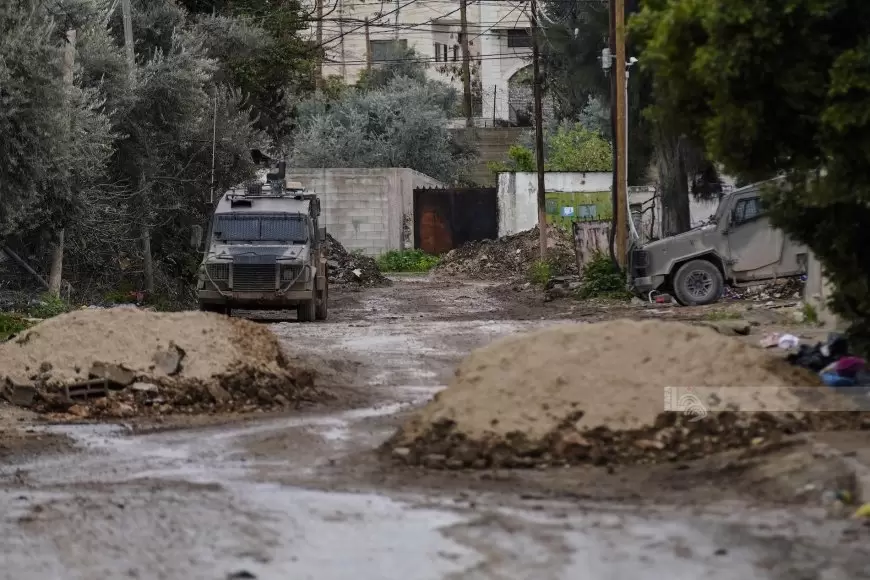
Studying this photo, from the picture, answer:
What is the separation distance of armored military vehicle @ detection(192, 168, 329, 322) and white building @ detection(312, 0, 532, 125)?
4740 centimetres

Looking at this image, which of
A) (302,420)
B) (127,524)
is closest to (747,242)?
(302,420)

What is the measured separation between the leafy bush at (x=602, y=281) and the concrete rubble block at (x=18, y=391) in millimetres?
16184

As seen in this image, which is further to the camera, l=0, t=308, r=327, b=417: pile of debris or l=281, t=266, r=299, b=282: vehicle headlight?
l=281, t=266, r=299, b=282: vehicle headlight

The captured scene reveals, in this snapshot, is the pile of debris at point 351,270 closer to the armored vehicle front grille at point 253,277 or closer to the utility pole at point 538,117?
the utility pole at point 538,117

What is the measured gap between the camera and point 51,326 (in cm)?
1538

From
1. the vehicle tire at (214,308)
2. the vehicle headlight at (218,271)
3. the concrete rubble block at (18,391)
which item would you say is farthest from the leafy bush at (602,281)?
the concrete rubble block at (18,391)

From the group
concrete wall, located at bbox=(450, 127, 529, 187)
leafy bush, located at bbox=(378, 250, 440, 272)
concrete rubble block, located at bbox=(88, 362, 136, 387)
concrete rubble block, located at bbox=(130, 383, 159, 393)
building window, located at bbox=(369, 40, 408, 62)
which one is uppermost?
building window, located at bbox=(369, 40, 408, 62)

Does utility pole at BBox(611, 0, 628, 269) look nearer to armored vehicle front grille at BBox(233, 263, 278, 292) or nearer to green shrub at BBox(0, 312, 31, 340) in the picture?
armored vehicle front grille at BBox(233, 263, 278, 292)

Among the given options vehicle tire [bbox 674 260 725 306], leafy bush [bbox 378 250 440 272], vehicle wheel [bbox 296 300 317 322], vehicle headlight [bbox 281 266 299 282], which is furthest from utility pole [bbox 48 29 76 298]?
leafy bush [bbox 378 250 440 272]

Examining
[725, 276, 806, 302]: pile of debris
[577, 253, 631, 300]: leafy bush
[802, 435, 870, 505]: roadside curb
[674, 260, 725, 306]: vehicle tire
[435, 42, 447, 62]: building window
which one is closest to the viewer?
[802, 435, 870, 505]: roadside curb

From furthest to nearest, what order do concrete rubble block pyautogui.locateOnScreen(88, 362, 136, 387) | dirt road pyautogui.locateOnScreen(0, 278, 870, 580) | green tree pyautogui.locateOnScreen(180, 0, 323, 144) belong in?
1. green tree pyautogui.locateOnScreen(180, 0, 323, 144)
2. concrete rubble block pyautogui.locateOnScreen(88, 362, 136, 387)
3. dirt road pyautogui.locateOnScreen(0, 278, 870, 580)

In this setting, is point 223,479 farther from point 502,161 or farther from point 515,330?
point 502,161

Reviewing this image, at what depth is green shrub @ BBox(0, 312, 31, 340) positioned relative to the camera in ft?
69.0

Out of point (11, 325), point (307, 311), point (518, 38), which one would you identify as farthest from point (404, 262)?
point (518, 38)
